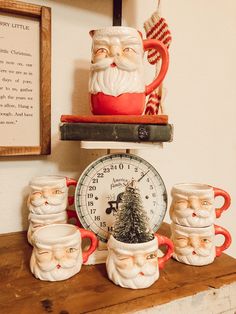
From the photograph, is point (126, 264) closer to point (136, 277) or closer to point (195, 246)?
point (136, 277)

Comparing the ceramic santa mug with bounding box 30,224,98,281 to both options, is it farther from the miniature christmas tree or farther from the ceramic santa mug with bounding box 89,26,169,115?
the ceramic santa mug with bounding box 89,26,169,115

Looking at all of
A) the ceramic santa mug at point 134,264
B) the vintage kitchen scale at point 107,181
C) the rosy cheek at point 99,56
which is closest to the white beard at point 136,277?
the ceramic santa mug at point 134,264

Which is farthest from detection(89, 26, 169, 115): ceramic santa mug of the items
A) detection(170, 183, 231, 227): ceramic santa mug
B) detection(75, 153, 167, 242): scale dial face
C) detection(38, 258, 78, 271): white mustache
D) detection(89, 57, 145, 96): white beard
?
detection(38, 258, 78, 271): white mustache

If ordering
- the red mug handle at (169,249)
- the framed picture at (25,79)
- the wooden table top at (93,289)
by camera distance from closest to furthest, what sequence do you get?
the wooden table top at (93,289) < the red mug handle at (169,249) < the framed picture at (25,79)

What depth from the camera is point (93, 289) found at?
55 cm

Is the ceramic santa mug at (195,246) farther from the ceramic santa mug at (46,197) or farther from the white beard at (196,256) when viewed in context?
the ceramic santa mug at (46,197)

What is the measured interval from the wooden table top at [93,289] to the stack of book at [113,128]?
10.7 inches

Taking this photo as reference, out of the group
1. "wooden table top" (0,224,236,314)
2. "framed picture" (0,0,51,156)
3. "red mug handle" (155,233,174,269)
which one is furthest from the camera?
"framed picture" (0,0,51,156)

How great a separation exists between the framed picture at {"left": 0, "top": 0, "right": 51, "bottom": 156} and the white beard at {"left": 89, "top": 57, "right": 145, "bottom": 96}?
21 cm

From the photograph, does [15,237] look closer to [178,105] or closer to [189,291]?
[189,291]

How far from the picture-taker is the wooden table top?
0.50 meters

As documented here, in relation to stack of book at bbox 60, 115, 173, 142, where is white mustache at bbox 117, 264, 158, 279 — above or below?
below

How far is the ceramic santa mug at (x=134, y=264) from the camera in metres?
0.56

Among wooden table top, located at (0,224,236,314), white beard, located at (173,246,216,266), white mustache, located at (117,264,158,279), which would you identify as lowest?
wooden table top, located at (0,224,236,314)
